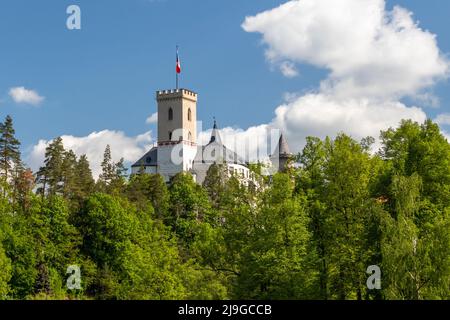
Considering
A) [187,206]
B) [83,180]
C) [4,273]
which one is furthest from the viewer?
[187,206]

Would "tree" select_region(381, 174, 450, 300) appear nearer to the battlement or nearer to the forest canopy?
the forest canopy

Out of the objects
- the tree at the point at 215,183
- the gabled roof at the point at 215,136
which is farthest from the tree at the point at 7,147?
the gabled roof at the point at 215,136

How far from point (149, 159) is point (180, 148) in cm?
627

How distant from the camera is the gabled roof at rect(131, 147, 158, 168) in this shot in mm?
133125

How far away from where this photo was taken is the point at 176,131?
134125 millimetres

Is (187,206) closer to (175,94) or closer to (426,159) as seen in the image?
(175,94)

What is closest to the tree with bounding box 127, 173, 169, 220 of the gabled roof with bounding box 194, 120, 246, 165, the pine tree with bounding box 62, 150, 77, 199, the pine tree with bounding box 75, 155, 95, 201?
the pine tree with bounding box 75, 155, 95, 201

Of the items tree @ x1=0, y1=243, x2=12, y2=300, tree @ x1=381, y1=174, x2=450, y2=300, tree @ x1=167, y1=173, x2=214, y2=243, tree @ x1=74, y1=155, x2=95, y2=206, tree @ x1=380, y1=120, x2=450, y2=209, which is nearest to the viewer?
tree @ x1=381, y1=174, x2=450, y2=300

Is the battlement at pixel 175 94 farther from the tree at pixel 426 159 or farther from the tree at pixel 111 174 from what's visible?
the tree at pixel 426 159

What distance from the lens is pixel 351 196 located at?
44219 mm

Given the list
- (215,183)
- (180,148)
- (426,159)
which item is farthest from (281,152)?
(426,159)

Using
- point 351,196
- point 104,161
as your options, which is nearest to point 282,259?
point 351,196

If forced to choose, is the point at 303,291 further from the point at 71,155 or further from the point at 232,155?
the point at 232,155

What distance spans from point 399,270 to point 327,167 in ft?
36.0
